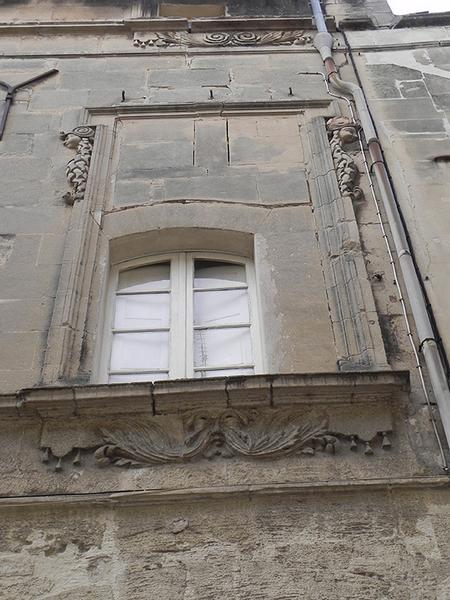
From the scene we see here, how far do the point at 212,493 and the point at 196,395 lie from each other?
1.94ft

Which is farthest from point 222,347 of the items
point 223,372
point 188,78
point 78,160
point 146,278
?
point 188,78

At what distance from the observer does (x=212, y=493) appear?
4031 mm

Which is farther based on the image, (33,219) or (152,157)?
(152,157)

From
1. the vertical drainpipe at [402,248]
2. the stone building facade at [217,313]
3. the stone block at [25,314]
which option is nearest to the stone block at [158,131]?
the stone building facade at [217,313]

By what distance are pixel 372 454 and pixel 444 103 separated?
171 inches

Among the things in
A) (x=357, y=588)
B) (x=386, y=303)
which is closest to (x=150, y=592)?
(x=357, y=588)

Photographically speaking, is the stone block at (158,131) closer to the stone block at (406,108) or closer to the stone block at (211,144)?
the stone block at (211,144)

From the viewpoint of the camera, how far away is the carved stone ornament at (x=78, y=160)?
20.0 ft

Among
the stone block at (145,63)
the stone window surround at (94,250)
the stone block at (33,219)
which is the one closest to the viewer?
the stone window surround at (94,250)

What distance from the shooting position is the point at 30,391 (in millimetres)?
4363

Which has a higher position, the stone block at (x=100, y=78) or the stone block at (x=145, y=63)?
the stone block at (x=145, y=63)

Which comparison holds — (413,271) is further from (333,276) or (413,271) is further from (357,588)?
(357,588)

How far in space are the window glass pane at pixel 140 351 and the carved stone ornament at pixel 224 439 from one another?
79cm

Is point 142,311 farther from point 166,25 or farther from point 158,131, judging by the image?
point 166,25
